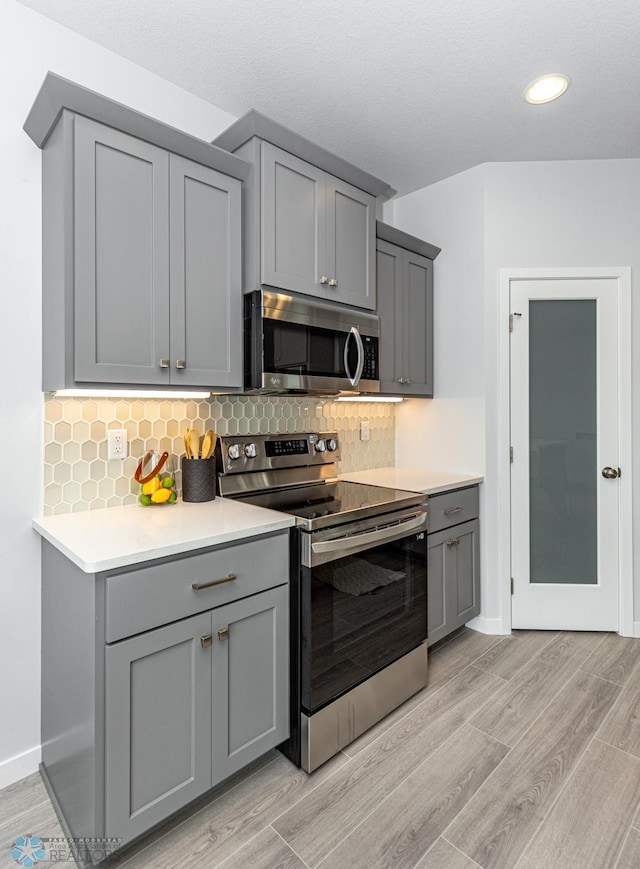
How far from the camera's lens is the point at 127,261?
170 cm

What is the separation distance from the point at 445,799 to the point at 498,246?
8.95 feet

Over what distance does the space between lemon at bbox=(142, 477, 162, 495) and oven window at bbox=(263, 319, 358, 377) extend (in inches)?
25.3

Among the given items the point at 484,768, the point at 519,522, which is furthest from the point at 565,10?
the point at 484,768

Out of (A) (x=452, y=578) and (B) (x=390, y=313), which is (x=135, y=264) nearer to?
(B) (x=390, y=313)

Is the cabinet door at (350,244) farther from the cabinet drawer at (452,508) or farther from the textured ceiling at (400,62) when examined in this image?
the cabinet drawer at (452,508)

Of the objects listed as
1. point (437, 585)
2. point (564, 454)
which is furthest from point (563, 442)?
point (437, 585)

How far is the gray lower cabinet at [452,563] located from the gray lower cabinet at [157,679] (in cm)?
105

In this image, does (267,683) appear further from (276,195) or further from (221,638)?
(276,195)

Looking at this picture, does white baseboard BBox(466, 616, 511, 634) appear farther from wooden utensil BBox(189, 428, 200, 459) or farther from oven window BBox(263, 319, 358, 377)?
wooden utensil BBox(189, 428, 200, 459)

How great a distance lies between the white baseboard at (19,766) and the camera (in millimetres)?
1755

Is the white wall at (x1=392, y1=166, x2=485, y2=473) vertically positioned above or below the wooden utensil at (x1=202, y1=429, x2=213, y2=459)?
above

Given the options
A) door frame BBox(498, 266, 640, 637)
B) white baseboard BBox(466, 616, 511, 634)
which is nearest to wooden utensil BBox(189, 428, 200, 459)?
door frame BBox(498, 266, 640, 637)

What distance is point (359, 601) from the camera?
1972 mm

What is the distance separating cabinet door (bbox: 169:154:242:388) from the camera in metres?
1.83
